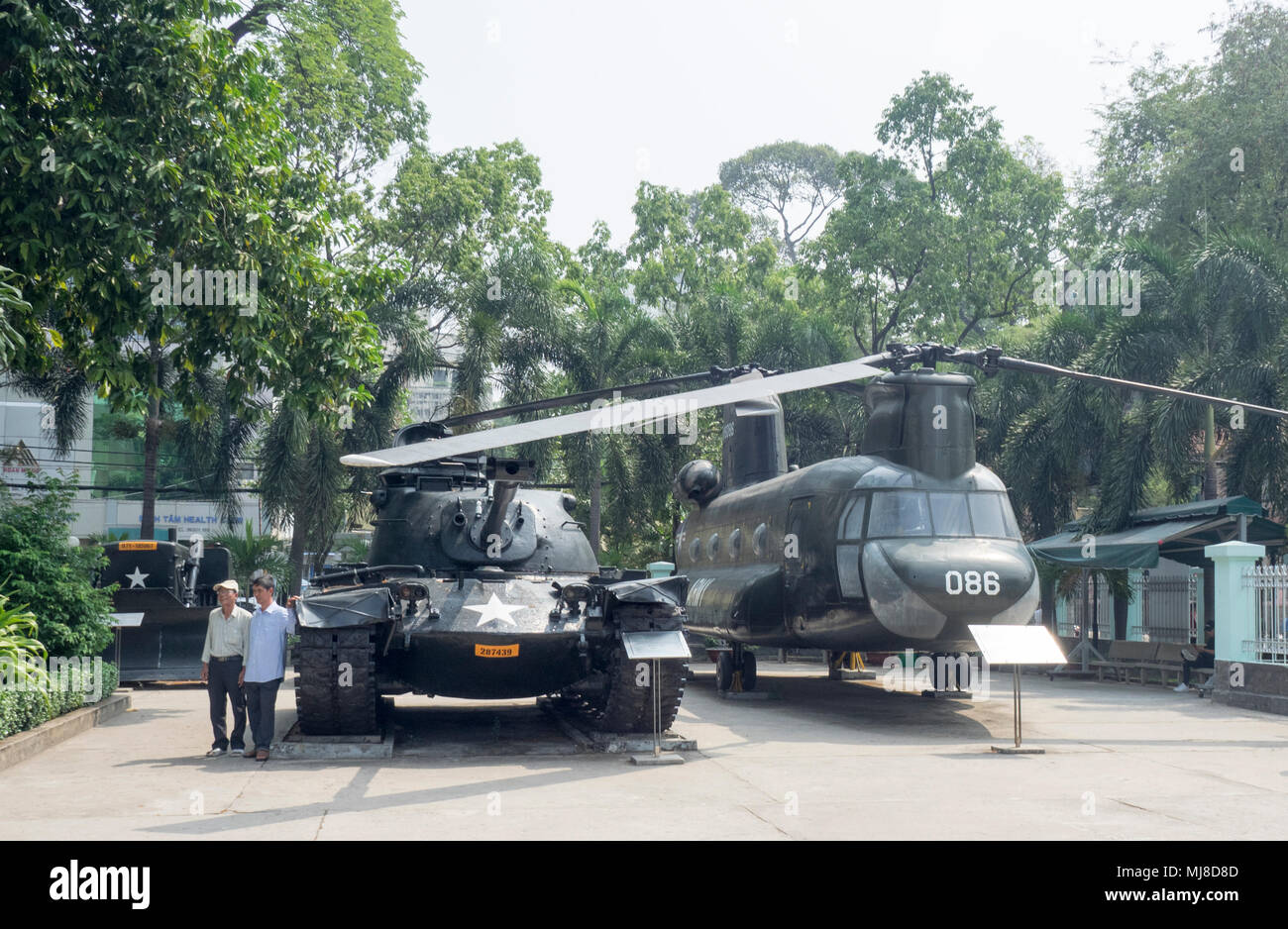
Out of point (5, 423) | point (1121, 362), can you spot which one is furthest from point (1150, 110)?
point (5, 423)

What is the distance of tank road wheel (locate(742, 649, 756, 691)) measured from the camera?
1727 cm

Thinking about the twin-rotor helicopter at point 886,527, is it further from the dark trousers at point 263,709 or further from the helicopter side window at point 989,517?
the dark trousers at point 263,709

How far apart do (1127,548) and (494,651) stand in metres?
12.2

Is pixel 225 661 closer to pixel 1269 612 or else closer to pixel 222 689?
pixel 222 689

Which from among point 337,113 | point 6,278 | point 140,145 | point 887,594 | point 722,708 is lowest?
point 722,708

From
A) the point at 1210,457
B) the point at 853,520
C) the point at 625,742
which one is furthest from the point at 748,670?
the point at 1210,457

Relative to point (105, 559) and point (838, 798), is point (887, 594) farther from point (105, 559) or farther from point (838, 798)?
point (105, 559)

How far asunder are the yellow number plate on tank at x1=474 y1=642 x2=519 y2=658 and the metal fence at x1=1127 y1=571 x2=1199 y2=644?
572 inches

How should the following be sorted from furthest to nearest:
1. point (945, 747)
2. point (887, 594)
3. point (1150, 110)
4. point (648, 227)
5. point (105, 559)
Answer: point (648, 227) < point (1150, 110) < point (105, 559) < point (887, 594) < point (945, 747)

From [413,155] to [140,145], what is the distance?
22.3 m

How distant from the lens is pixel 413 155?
3412cm

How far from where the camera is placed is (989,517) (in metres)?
14.0

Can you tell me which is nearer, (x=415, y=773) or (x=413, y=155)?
(x=415, y=773)

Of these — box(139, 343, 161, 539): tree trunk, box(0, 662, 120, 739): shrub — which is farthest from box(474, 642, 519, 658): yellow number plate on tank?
box(139, 343, 161, 539): tree trunk
